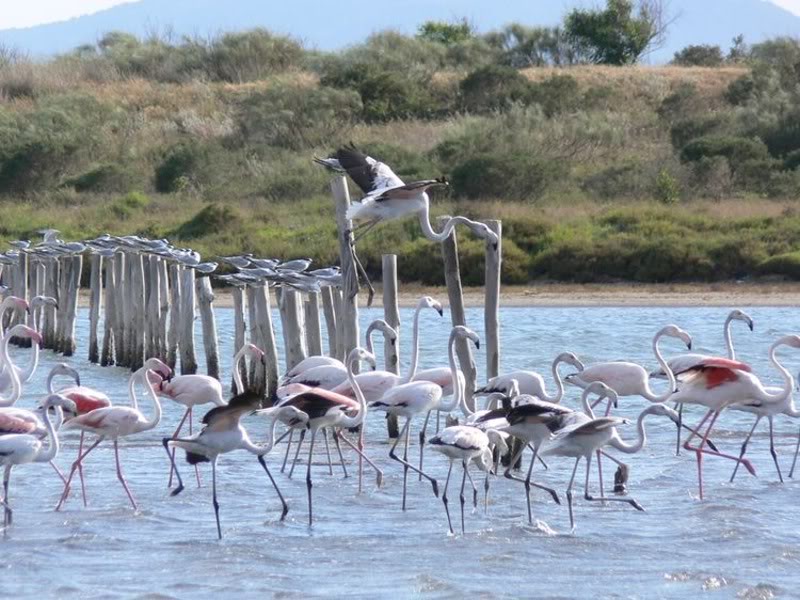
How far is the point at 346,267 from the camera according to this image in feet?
42.0

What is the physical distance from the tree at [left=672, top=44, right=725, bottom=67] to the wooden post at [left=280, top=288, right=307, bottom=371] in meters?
40.3

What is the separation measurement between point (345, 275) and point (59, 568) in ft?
14.1

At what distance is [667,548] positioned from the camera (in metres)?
9.77

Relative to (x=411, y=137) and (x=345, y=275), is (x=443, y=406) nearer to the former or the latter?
(x=345, y=275)

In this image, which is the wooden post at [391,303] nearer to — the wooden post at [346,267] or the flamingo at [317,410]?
the wooden post at [346,267]

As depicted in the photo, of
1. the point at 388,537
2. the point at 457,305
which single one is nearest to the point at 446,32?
the point at 457,305

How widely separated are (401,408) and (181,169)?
2738cm

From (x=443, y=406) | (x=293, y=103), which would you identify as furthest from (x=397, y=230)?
(x=443, y=406)

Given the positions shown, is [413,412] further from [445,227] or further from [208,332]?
[208,332]

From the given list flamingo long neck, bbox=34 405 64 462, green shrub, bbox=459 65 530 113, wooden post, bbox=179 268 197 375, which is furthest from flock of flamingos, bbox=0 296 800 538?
green shrub, bbox=459 65 530 113

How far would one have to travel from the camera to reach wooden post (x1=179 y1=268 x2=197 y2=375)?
17.1m

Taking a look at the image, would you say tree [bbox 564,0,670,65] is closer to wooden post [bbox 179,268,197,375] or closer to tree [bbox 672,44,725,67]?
tree [bbox 672,44,725,67]

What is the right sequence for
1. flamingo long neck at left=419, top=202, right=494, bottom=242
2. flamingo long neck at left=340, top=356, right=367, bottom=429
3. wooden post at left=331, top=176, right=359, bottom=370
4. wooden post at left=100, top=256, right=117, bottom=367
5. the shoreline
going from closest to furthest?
flamingo long neck at left=340, top=356, right=367, bottom=429 → flamingo long neck at left=419, top=202, right=494, bottom=242 → wooden post at left=331, top=176, right=359, bottom=370 → wooden post at left=100, top=256, right=117, bottom=367 → the shoreline

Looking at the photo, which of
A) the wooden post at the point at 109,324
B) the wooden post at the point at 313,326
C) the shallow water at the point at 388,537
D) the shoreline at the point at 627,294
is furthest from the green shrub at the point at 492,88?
the shallow water at the point at 388,537
